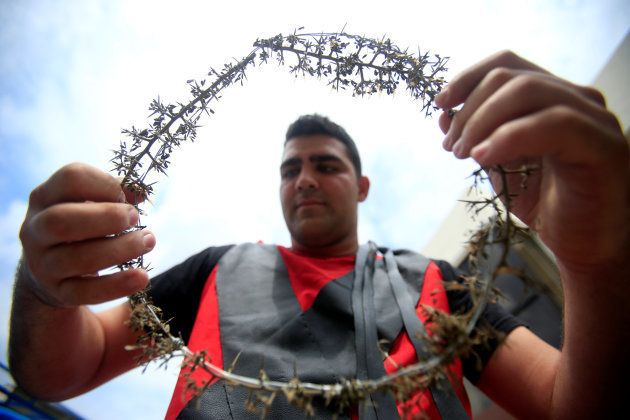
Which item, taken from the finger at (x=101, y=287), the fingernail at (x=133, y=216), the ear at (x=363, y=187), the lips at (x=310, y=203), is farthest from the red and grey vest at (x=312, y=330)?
the ear at (x=363, y=187)

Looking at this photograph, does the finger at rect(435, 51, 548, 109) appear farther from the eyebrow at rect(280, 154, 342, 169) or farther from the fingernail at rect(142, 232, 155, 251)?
the eyebrow at rect(280, 154, 342, 169)

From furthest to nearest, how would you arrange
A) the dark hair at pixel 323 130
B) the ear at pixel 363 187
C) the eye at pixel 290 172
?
the ear at pixel 363 187 < the dark hair at pixel 323 130 < the eye at pixel 290 172

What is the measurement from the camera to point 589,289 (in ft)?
4.27

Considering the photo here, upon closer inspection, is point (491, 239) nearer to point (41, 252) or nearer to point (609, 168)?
point (609, 168)

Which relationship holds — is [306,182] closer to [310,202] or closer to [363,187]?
[310,202]

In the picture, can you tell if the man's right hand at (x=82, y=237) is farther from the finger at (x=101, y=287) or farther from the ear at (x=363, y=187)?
the ear at (x=363, y=187)


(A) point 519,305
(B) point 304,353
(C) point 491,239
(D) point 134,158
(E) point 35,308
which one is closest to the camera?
(C) point 491,239

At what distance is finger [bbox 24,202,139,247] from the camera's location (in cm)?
109

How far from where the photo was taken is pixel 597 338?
1367mm

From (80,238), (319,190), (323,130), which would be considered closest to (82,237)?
(80,238)

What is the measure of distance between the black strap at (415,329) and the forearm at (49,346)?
73.4 inches

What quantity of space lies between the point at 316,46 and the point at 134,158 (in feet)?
2.90

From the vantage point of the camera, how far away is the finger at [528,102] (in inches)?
35.6

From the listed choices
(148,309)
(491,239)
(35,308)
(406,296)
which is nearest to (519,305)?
(406,296)
